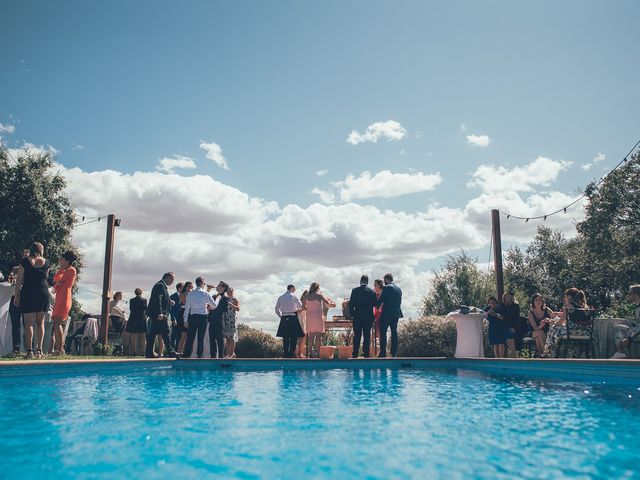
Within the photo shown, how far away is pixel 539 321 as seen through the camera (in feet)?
32.6

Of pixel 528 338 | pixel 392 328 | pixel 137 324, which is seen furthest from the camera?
pixel 137 324

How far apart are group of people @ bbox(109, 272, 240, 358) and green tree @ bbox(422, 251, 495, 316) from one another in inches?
741

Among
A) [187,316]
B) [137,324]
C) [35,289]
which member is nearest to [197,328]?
[187,316]

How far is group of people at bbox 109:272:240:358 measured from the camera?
9.92 m

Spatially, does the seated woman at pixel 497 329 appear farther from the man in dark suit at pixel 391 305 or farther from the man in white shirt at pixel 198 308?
the man in white shirt at pixel 198 308

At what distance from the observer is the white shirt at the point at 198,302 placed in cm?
989

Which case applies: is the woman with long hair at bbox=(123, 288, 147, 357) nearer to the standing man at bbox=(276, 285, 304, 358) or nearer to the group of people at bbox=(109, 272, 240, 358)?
the group of people at bbox=(109, 272, 240, 358)

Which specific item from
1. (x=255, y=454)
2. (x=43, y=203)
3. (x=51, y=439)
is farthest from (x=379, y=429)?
(x=43, y=203)

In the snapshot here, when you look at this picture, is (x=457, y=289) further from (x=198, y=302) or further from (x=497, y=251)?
(x=198, y=302)

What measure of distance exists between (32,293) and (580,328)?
935 cm

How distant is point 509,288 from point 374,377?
35.8 m

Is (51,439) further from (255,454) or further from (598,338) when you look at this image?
(598,338)

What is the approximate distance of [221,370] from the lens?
9.59m

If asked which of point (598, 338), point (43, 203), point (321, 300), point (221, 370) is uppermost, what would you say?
point (43, 203)
